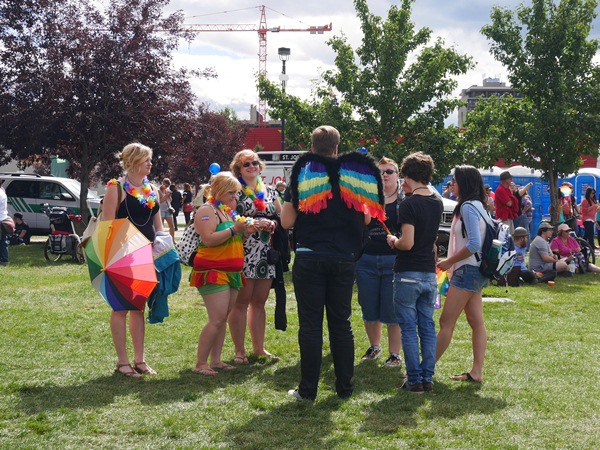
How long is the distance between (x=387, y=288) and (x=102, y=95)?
1600 cm

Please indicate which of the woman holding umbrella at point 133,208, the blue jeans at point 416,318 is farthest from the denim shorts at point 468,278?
the woman holding umbrella at point 133,208

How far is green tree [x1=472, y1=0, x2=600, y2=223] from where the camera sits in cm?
1944

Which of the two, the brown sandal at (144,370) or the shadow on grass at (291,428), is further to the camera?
the brown sandal at (144,370)

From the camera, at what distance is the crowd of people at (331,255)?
219 inches

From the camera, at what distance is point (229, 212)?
6492 mm

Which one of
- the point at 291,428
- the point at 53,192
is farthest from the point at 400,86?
the point at 291,428

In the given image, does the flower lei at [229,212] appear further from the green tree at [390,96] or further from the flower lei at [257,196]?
the green tree at [390,96]

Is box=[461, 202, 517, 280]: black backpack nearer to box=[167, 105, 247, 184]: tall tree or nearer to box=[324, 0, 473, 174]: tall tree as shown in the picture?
box=[324, 0, 473, 174]: tall tree

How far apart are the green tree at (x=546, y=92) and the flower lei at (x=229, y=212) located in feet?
44.1

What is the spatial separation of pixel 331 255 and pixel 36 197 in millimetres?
18030

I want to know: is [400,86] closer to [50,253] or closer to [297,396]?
[50,253]

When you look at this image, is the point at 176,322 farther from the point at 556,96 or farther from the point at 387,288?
the point at 556,96

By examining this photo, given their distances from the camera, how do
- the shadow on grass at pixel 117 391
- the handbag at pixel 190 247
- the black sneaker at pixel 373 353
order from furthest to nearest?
the black sneaker at pixel 373 353, the handbag at pixel 190 247, the shadow on grass at pixel 117 391

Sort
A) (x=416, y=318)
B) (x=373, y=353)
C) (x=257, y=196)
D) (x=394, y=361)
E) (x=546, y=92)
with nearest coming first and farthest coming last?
(x=416, y=318) < (x=257, y=196) < (x=394, y=361) < (x=373, y=353) < (x=546, y=92)
